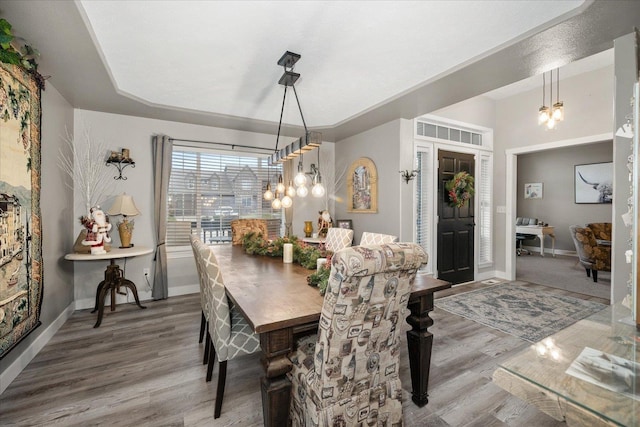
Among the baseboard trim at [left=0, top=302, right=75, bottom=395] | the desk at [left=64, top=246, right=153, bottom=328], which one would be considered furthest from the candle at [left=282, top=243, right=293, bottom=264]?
the baseboard trim at [left=0, top=302, right=75, bottom=395]

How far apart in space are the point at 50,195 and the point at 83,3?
2005 mm

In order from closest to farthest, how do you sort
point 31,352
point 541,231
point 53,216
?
point 31,352
point 53,216
point 541,231

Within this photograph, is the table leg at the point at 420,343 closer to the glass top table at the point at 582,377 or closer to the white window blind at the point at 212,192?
the glass top table at the point at 582,377

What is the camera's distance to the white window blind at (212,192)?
4.22 m

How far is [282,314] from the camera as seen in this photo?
1.36 m

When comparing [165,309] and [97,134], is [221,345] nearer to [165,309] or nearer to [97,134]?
[165,309]

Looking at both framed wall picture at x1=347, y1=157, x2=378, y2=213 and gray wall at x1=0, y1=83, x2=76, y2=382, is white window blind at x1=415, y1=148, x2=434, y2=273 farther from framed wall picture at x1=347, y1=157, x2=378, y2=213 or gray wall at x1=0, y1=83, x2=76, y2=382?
gray wall at x1=0, y1=83, x2=76, y2=382

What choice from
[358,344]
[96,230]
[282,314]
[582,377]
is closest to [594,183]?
[582,377]

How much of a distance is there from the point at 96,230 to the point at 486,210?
5.91 meters

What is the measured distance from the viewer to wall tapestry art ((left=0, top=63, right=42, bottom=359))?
1.88 metres

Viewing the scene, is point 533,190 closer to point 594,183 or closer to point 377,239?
point 594,183

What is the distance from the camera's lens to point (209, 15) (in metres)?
1.93

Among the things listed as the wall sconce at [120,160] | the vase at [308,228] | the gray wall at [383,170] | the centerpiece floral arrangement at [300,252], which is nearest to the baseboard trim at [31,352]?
the wall sconce at [120,160]

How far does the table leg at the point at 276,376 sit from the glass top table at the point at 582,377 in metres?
0.85
